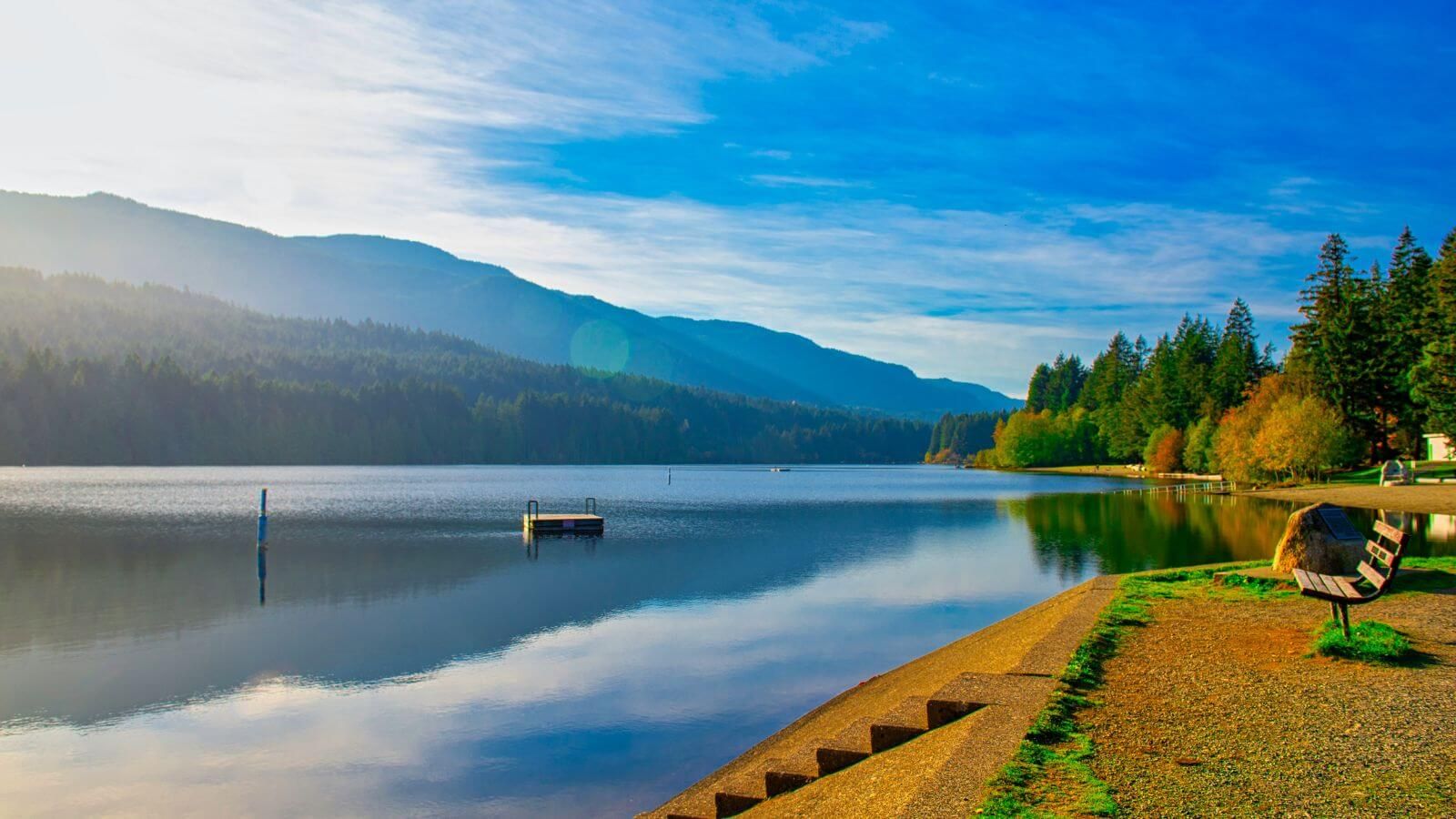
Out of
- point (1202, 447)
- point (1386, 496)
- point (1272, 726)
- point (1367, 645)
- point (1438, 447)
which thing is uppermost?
point (1202, 447)

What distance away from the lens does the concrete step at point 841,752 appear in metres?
9.66

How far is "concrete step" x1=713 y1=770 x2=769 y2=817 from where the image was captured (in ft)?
31.5

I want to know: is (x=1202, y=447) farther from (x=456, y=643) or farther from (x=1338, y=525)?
(x=456, y=643)

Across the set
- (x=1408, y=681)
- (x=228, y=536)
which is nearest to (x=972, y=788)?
(x=1408, y=681)

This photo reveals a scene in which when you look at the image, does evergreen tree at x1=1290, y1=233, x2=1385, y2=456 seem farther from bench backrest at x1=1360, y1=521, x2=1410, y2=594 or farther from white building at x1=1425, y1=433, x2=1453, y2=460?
bench backrest at x1=1360, y1=521, x2=1410, y2=594

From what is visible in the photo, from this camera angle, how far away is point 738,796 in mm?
9688

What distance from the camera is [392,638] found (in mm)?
21750

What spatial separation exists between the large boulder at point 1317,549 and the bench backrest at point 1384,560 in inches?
228

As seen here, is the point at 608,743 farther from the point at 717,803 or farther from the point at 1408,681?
the point at 1408,681

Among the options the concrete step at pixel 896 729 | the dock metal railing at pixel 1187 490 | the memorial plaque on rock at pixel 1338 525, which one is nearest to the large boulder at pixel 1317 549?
the memorial plaque on rock at pixel 1338 525

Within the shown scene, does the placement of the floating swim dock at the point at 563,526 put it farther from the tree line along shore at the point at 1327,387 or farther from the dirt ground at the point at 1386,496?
the tree line along shore at the point at 1327,387

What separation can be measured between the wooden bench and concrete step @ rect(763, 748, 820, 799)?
21.0 ft

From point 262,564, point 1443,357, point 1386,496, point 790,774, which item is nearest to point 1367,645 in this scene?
point 790,774

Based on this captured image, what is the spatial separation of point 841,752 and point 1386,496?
56.2 meters
